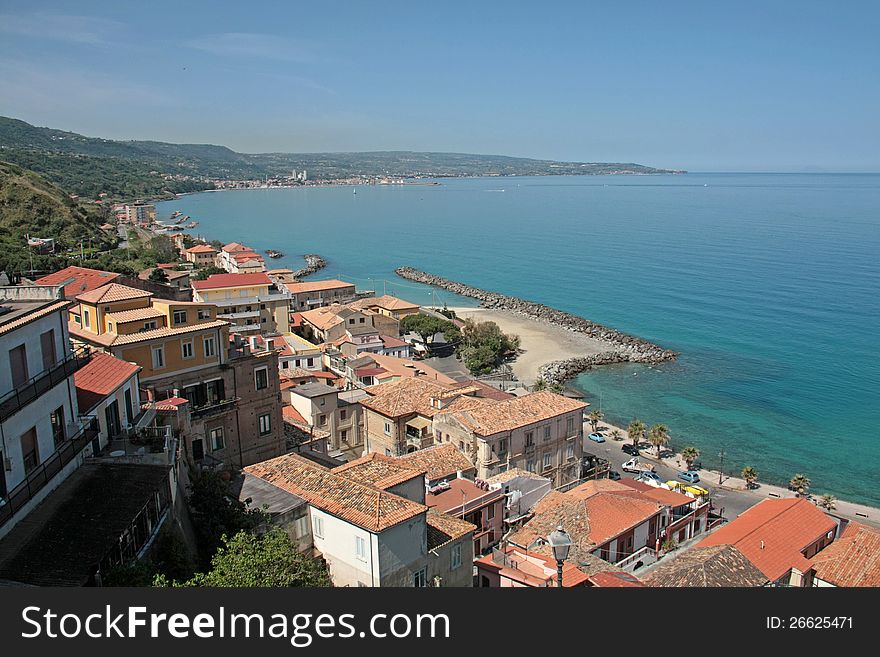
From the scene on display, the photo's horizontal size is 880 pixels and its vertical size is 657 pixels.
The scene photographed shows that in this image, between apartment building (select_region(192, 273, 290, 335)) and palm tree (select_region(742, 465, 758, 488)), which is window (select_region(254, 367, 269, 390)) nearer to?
palm tree (select_region(742, 465, 758, 488))

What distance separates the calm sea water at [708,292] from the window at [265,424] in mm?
21571

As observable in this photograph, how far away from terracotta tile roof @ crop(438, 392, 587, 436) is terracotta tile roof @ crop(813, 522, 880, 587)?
909cm

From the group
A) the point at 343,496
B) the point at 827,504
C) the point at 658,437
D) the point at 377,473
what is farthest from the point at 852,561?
the point at 343,496

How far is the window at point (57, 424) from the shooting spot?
395 inches

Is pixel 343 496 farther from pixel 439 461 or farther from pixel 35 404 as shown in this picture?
pixel 439 461

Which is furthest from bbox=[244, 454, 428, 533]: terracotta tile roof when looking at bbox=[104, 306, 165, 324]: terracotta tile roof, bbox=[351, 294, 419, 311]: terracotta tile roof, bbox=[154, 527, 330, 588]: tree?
bbox=[351, 294, 419, 311]: terracotta tile roof

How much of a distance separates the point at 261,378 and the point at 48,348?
799 cm

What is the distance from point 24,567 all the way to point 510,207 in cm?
19244

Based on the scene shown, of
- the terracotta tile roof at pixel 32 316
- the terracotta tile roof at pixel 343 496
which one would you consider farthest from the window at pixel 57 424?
the terracotta tile roof at pixel 343 496

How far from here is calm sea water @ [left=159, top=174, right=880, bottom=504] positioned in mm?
35469

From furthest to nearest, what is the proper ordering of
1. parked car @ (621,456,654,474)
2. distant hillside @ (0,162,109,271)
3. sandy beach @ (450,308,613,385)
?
1. distant hillside @ (0,162,109,271)
2. sandy beach @ (450,308,613,385)
3. parked car @ (621,456,654,474)

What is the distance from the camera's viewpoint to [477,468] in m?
22.3

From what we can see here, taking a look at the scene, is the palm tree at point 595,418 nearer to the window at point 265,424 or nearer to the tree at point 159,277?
the window at point 265,424

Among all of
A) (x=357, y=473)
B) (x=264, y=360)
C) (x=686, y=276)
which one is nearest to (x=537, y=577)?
(x=357, y=473)
